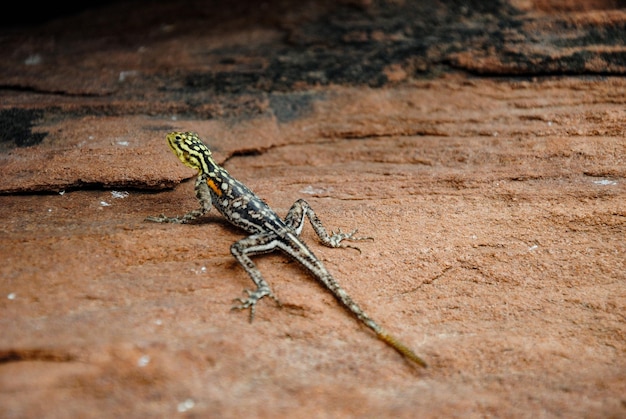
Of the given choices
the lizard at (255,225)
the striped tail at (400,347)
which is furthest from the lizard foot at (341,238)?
the striped tail at (400,347)

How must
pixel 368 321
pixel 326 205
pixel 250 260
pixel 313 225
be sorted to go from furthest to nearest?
pixel 326 205, pixel 313 225, pixel 250 260, pixel 368 321

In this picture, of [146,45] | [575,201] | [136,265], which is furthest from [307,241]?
[146,45]

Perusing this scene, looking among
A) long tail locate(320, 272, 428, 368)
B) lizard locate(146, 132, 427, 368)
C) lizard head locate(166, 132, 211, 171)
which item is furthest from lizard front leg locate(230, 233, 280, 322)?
lizard head locate(166, 132, 211, 171)

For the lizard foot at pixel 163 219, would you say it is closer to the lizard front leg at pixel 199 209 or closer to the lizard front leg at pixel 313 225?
the lizard front leg at pixel 199 209

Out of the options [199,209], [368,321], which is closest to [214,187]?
[199,209]

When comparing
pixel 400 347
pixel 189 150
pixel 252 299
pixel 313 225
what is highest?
pixel 189 150

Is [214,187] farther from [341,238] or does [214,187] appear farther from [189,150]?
[341,238]

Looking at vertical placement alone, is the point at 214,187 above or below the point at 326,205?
above
